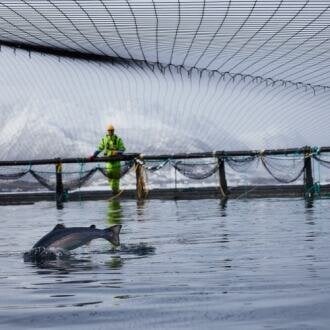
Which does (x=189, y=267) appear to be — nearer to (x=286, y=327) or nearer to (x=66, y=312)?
(x=66, y=312)

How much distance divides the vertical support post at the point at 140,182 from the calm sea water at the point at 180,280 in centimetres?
1043

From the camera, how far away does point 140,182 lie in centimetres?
2384

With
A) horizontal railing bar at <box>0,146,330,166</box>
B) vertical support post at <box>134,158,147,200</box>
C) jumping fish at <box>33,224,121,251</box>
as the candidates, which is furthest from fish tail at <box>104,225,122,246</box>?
vertical support post at <box>134,158,147,200</box>

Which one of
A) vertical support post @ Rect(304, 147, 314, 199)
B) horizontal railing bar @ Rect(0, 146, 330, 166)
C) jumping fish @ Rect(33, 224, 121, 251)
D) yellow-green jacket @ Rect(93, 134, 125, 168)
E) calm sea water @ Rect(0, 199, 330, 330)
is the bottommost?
calm sea water @ Rect(0, 199, 330, 330)

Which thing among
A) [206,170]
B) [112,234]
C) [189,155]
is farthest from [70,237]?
[206,170]

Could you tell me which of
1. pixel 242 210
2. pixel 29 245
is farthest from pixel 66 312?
pixel 242 210

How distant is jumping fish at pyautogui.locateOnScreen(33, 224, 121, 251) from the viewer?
9047 mm

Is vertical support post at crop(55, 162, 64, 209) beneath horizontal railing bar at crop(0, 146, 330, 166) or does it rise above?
beneath

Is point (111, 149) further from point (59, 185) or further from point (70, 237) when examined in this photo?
point (70, 237)

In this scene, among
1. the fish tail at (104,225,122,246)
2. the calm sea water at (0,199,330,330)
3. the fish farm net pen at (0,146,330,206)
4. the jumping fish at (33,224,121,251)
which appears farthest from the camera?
the fish farm net pen at (0,146,330,206)

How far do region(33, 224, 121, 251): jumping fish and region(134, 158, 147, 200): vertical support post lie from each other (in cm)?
1415

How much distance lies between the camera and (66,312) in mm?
5270

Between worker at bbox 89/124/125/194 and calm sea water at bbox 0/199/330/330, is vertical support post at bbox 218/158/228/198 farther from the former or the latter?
calm sea water at bbox 0/199/330/330

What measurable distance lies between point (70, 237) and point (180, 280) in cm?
281
